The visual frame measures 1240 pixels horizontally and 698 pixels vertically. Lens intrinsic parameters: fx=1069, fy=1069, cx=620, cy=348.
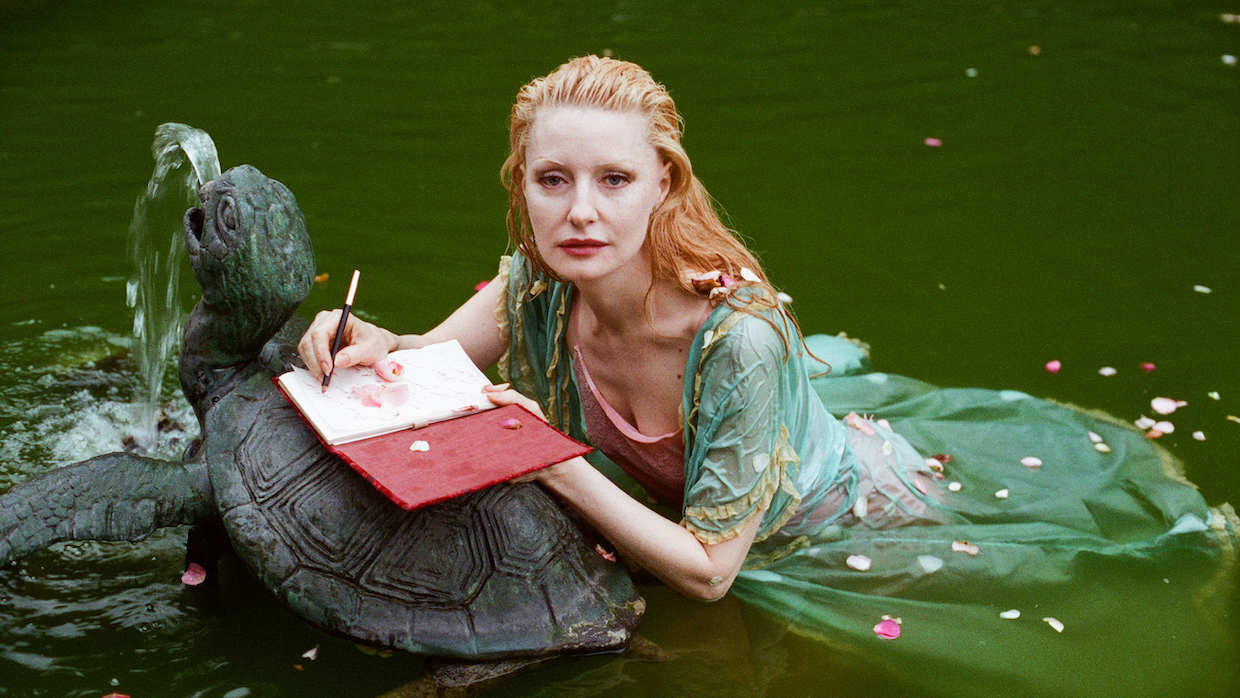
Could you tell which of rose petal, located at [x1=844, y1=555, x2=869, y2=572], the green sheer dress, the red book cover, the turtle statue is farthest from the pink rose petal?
rose petal, located at [x1=844, y1=555, x2=869, y2=572]

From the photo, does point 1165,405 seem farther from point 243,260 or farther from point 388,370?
point 243,260

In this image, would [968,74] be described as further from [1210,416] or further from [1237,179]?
[1210,416]

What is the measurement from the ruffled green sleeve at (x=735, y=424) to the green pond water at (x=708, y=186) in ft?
1.27

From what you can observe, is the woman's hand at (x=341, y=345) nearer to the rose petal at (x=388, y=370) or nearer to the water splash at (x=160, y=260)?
the rose petal at (x=388, y=370)

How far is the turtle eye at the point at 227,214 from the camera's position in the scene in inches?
75.2

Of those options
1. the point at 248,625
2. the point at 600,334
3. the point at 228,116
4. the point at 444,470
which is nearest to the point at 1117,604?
the point at 600,334

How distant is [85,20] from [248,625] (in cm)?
505

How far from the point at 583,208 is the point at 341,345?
56cm

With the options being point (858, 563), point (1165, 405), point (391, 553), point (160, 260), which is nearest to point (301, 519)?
point (391, 553)

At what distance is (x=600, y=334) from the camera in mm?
2244

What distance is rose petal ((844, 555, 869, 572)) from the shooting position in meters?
2.37

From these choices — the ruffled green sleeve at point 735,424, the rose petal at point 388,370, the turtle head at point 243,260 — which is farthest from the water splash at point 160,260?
the ruffled green sleeve at point 735,424

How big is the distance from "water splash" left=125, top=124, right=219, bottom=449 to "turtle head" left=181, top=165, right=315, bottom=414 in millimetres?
494

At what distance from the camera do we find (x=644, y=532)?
198 centimetres
